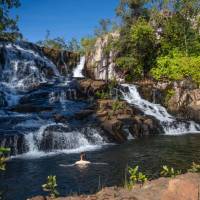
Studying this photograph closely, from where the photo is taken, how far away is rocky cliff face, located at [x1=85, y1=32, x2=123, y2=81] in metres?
48.3

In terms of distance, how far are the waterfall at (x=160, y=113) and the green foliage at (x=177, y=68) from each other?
6.57 m

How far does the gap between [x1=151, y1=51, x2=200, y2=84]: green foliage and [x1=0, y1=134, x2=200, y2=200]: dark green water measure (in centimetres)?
1802

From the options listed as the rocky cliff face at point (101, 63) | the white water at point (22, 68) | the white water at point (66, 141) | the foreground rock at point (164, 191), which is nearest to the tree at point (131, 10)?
the rocky cliff face at point (101, 63)

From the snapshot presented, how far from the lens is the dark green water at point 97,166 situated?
15.1 meters

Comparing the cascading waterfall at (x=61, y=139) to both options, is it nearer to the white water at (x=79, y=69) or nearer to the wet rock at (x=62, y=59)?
the wet rock at (x=62, y=59)

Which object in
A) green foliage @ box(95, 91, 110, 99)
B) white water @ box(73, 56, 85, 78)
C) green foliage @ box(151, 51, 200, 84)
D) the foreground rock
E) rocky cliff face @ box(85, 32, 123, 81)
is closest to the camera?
the foreground rock

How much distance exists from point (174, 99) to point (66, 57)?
1812 centimetres

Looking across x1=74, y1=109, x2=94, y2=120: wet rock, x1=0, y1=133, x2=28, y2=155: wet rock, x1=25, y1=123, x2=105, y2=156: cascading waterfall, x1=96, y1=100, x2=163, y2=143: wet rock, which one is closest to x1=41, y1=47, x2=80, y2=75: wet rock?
x1=96, y1=100, x2=163, y2=143: wet rock

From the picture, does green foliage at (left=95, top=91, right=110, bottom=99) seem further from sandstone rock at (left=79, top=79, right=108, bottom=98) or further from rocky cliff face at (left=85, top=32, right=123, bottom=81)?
rocky cliff face at (left=85, top=32, right=123, bottom=81)

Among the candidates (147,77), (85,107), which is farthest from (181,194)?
(147,77)

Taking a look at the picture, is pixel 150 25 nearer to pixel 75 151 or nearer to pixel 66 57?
pixel 66 57

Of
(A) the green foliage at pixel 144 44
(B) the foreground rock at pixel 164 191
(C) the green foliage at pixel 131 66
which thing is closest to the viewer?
(B) the foreground rock at pixel 164 191

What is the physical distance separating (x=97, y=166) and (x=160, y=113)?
720 inches

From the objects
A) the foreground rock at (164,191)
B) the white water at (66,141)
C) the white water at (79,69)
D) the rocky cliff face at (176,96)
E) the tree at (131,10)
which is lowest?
the foreground rock at (164,191)
